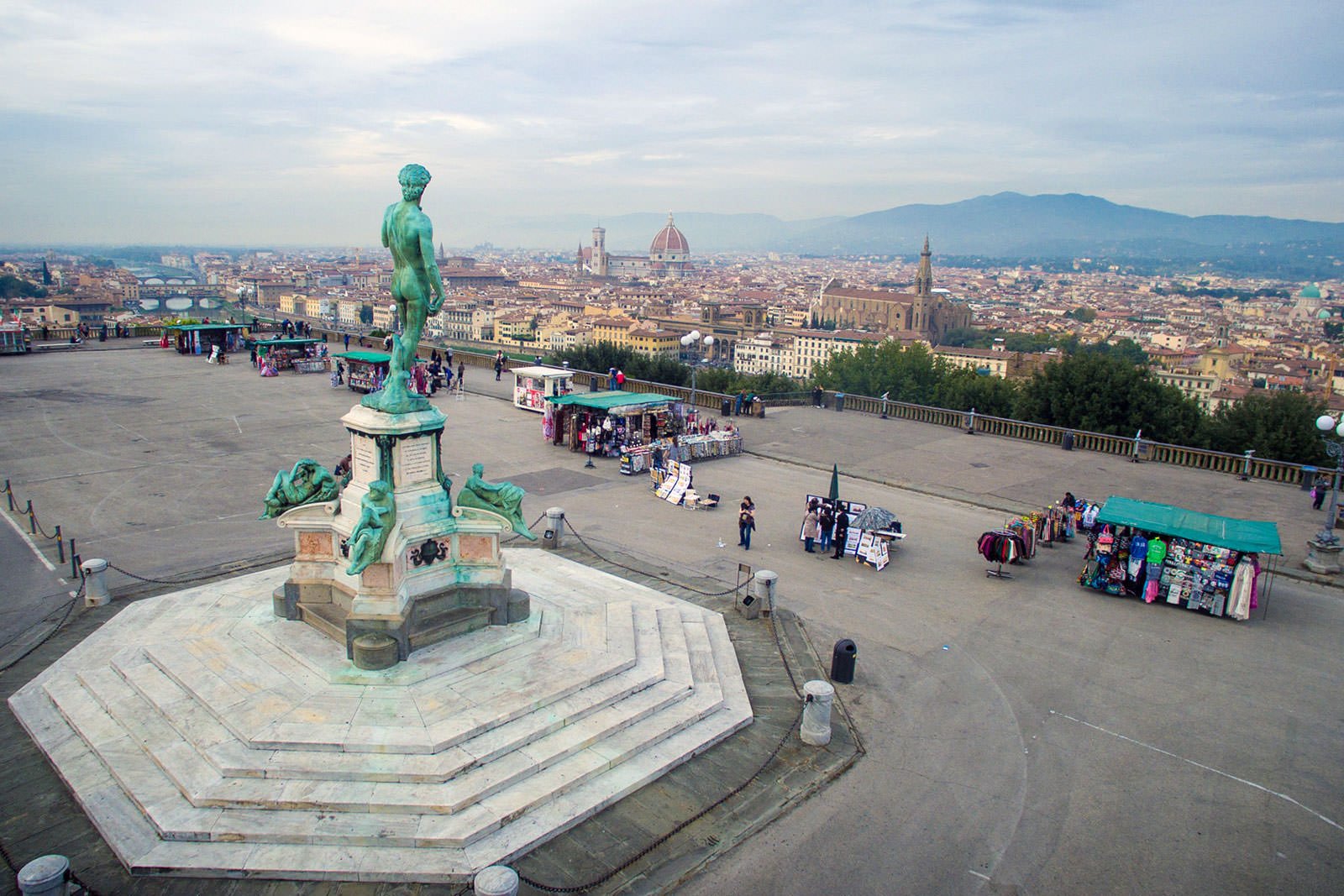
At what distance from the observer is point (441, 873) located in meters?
6.60

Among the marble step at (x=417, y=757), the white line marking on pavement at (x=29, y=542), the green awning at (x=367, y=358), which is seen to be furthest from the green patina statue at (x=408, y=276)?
the green awning at (x=367, y=358)

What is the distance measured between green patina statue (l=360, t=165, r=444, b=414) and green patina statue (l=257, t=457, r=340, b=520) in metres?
1.32

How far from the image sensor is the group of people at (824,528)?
15.1 metres

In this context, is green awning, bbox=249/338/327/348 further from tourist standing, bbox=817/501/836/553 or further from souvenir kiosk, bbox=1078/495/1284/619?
souvenir kiosk, bbox=1078/495/1284/619

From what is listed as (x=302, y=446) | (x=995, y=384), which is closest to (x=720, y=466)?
(x=302, y=446)

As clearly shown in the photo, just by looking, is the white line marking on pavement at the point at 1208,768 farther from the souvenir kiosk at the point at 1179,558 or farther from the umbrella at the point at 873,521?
the umbrella at the point at 873,521

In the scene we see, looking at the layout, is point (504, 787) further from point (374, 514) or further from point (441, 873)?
point (374, 514)

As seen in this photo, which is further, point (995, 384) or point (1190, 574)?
point (995, 384)

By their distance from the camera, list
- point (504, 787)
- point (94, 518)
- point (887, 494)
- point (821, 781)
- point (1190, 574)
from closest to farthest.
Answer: point (504, 787) → point (821, 781) → point (1190, 574) → point (94, 518) → point (887, 494)

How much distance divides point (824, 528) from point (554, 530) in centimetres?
506

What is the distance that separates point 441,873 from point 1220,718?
9.03 meters

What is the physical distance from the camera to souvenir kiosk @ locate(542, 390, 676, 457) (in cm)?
2214

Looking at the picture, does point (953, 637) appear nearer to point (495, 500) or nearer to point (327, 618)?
point (495, 500)

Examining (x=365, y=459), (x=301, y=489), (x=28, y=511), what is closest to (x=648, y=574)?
(x=365, y=459)
